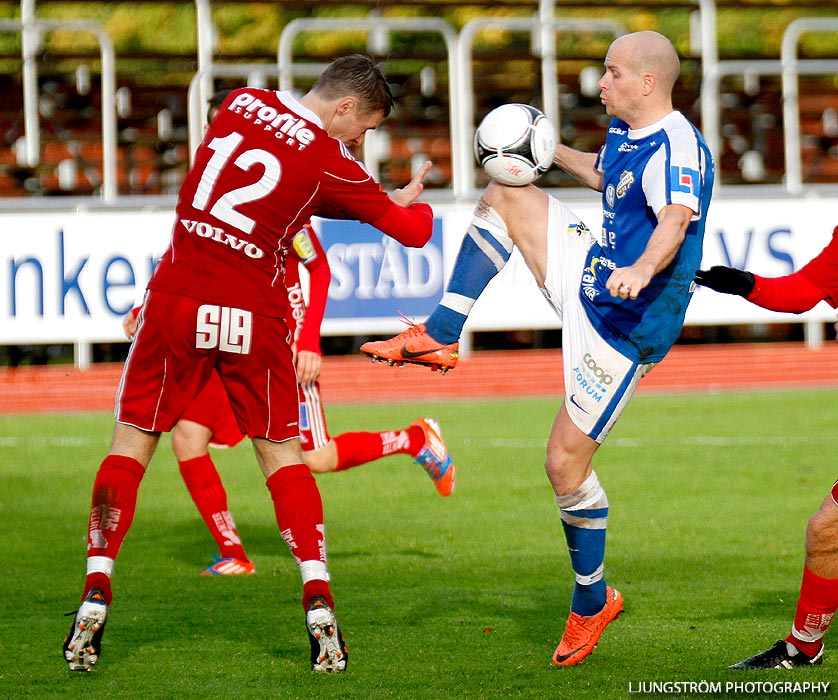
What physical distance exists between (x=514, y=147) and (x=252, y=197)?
1142 millimetres

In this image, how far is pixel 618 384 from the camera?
5.20 metres

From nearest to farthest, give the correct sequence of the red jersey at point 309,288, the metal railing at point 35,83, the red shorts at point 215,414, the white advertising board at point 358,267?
1. the red jersey at point 309,288
2. the red shorts at point 215,414
3. the white advertising board at point 358,267
4. the metal railing at point 35,83

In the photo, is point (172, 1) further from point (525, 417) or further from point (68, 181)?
point (525, 417)

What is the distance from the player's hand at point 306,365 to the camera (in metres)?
6.85

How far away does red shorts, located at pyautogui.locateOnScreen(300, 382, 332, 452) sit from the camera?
7.18 m

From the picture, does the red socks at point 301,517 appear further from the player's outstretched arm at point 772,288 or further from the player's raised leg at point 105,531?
the player's outstretched arm at point 772,288

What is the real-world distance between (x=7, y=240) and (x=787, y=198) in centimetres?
842

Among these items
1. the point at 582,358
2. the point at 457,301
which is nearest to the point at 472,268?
the point at 457,301

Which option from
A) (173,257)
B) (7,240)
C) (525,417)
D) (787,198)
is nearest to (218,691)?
(173,257)

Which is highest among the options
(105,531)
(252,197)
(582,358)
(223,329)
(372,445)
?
(252,197)

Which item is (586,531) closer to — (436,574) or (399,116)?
(436,574)

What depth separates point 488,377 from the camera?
53.7 feet

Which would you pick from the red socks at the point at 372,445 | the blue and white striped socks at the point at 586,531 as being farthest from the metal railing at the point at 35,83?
the blue and white striped socks at the point at 586,531

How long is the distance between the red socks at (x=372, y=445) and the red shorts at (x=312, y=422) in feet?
0.42
